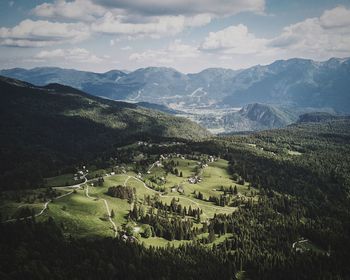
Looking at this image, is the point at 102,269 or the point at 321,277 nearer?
the point at 102,269

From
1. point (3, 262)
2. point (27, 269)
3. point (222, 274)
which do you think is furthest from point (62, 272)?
point (222, 274)

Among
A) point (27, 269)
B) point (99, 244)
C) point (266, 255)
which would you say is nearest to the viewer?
point (27, 269)

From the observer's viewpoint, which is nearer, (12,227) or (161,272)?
(161,272)

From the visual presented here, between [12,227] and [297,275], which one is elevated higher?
[12,227]

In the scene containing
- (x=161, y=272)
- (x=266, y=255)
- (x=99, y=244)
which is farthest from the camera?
(x=266, y=255)

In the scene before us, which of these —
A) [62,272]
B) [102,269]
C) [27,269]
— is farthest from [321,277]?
[27,269]

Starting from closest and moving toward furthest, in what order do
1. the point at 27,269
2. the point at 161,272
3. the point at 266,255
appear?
the point at 27,269
the point at 161,272
the point at 266,255

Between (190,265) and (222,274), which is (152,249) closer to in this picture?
(190,265)

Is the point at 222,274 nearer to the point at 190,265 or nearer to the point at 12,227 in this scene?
the point at 190,265

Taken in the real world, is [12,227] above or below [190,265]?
above
